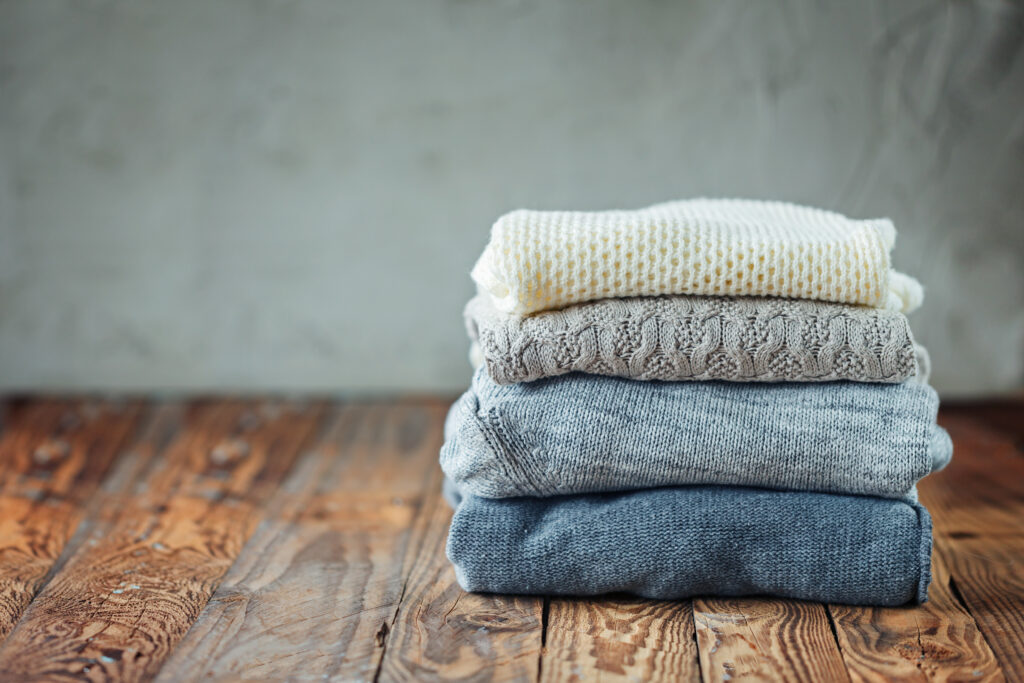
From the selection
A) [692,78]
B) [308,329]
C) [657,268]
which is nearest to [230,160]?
[308,329]

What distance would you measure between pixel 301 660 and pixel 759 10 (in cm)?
117

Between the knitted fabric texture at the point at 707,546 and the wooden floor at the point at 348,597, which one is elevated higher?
the knitted fabric texture at the point at 707,546

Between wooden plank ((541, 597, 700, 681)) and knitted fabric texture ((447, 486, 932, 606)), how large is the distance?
2 cm

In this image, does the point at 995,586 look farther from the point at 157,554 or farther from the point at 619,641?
the point at 157,554

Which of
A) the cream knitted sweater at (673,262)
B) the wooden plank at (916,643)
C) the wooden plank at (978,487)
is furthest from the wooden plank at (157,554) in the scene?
the wooden plank at (978,487)

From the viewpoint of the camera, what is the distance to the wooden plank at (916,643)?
0.73m

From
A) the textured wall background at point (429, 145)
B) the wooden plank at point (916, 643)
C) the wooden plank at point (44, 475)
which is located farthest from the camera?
the textured wall background at point (429, 145)

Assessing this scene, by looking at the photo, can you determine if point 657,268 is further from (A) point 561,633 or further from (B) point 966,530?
(B) point 966,530

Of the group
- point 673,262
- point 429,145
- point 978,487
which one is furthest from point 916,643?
point 429,145

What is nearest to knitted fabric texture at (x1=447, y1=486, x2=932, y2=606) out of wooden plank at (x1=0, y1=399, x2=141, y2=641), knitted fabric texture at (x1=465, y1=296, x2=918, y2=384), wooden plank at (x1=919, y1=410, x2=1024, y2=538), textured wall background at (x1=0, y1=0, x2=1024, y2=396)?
knitted fabric texture at (x1=465, y1=296, x2=918, y2=384)

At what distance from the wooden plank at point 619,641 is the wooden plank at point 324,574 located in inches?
5.8

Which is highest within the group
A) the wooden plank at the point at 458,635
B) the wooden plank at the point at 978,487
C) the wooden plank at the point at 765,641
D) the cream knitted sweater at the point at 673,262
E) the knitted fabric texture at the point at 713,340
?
the cream knitted sweater at the point at 673,262

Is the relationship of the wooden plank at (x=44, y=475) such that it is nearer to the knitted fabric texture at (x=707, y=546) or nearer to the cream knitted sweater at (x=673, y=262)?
the knitted fabric texture at (x=707, y=546)

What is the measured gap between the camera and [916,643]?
772 mm
